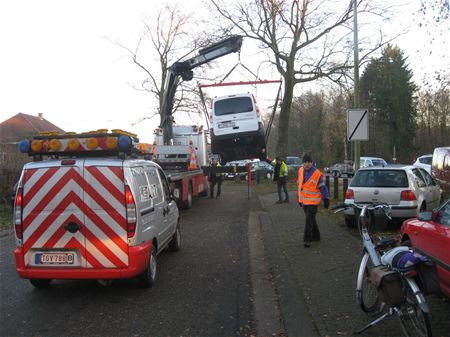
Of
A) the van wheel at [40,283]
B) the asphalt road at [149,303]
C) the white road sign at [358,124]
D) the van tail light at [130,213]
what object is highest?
the white road sign at [358,124]

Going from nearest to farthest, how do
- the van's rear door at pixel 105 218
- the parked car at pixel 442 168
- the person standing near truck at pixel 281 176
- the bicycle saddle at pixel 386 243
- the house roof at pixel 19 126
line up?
the bicycle saddle at pixel 386 243
the van's rear door at pixel 105 218
the parked car at pixel 442 168
the person standing near truck at pixel 281 176
the house roof at pixel 19 126

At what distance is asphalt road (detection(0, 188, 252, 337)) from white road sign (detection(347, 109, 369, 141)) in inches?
223

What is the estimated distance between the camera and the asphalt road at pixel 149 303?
477 centimetres

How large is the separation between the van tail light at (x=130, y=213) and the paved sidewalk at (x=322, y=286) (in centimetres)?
203

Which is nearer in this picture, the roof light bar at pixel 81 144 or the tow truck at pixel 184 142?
the roof light bar at pixel 81 144

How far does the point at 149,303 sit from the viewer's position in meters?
5.59

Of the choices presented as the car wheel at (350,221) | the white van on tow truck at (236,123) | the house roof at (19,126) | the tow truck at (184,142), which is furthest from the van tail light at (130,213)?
the house roof at (19,126)

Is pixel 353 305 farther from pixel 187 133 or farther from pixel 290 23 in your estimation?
pixel 290 23

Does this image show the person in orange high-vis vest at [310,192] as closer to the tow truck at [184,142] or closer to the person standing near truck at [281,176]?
the tow truck at [184,142]

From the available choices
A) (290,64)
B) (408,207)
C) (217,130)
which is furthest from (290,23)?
(408,207)

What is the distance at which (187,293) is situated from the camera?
236 inches

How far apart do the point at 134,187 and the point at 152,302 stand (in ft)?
4.77

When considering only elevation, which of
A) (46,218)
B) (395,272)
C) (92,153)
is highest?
(92,153)

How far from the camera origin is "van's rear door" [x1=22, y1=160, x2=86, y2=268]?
558 centimetres
